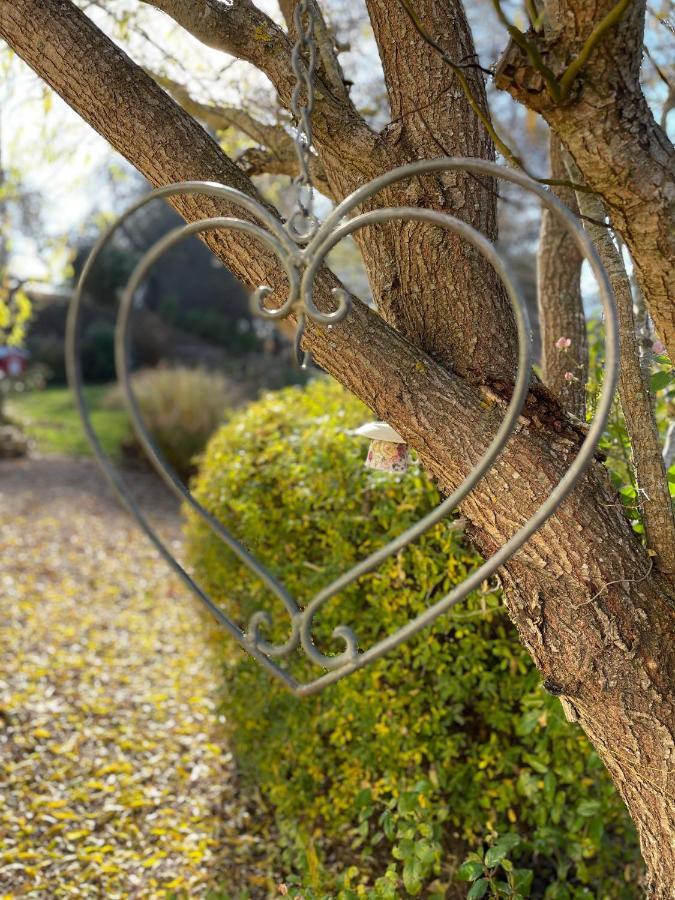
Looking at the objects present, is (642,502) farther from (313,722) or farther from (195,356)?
(195,356)

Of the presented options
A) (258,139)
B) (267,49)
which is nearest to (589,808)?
(267,49)

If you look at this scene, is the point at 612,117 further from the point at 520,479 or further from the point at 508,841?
the point at 508,841

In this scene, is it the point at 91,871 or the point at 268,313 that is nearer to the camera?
the point at 268,313

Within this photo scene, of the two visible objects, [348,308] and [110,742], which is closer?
[348,308]

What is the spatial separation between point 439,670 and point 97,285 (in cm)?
1695

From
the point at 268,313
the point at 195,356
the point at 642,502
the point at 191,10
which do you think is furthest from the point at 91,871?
the point at 195,356

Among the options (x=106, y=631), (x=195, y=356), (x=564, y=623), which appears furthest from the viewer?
(x=195, y=356)

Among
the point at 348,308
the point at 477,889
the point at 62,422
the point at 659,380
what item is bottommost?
the point at 62,422

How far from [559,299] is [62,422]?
10286mm

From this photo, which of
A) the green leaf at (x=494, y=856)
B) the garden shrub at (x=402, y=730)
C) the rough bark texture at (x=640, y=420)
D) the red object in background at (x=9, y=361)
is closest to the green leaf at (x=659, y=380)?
the rough bark texture at (x=640, y=420)

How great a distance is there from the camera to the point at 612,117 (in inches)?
55.6

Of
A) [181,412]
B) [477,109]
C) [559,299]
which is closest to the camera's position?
[477,109]

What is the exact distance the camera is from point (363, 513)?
9.52 ft

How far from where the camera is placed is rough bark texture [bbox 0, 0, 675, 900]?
1715mm
